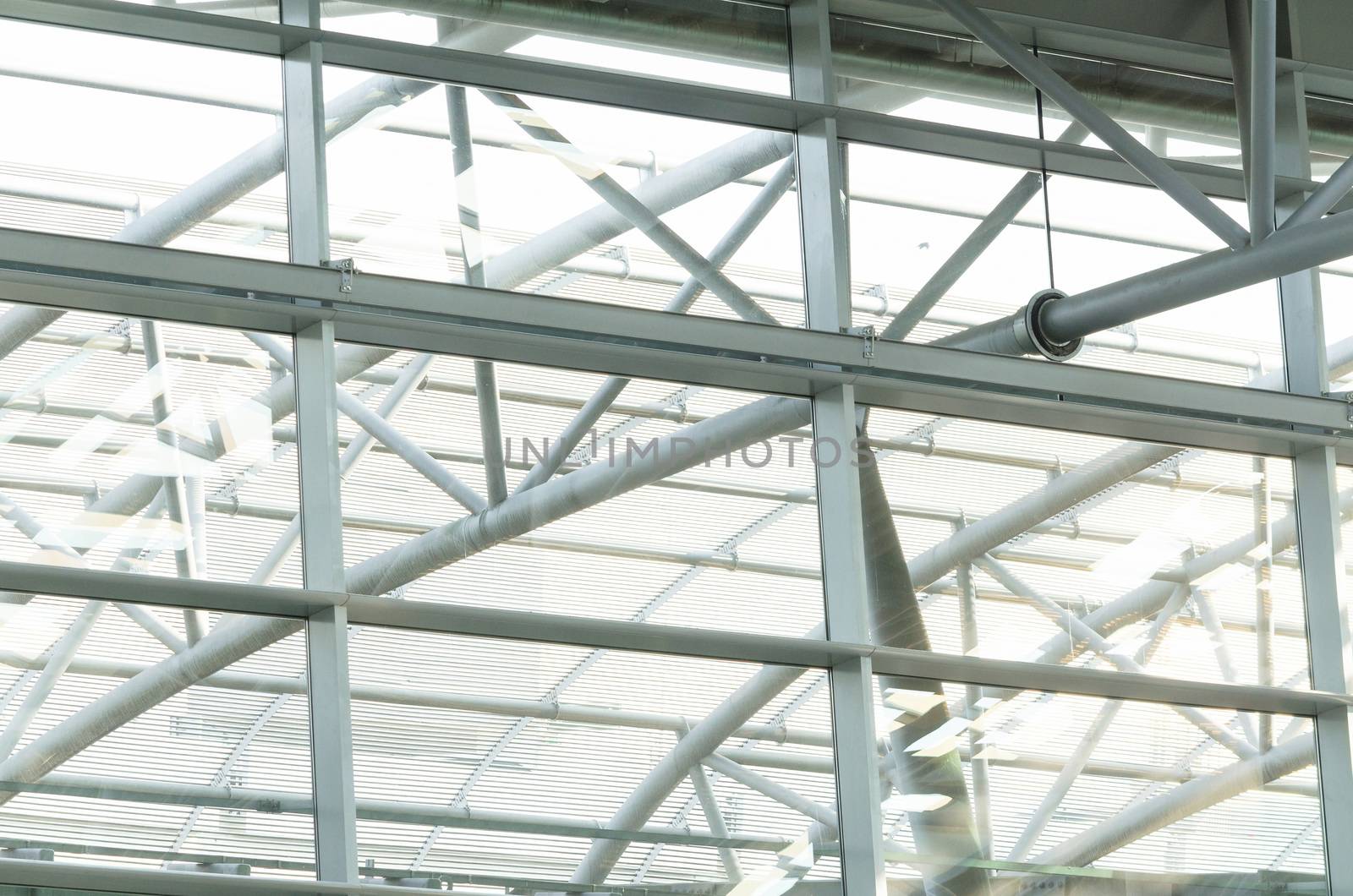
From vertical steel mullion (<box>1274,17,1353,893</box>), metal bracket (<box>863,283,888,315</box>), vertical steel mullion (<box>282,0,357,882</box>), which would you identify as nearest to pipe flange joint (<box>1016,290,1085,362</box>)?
metal bracket (<box>863,283,888,315</box>)

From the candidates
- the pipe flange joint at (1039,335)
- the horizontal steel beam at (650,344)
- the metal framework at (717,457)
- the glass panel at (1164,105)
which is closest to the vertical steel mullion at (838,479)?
the metal framework at (717,457)

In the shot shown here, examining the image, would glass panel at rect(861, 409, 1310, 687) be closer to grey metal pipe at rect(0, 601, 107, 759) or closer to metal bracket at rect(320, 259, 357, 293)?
metal bracket at rect(320, 259, 357, 293)

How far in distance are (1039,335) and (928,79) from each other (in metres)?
1.81

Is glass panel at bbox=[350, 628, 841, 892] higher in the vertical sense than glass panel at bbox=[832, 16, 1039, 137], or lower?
lower

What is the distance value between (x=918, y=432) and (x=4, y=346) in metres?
5.03

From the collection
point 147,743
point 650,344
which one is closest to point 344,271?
point 650,344

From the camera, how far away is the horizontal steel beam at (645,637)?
868cm

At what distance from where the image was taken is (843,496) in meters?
10.0

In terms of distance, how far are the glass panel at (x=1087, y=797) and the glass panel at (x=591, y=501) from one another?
1037mm

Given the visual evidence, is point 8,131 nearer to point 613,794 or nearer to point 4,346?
point 4,346

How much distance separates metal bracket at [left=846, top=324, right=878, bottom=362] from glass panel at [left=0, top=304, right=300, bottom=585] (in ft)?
10.3

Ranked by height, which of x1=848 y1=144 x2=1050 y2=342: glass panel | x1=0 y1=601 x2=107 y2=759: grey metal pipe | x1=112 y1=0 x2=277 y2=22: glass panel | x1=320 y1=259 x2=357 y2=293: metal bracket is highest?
x1=112 y1=0 x2=277 y2=22: glass panel

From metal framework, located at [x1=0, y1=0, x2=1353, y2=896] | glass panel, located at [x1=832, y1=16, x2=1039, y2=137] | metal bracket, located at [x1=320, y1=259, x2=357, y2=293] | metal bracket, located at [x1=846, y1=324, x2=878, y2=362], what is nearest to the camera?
metal framework, located at [x1=0, y1=0, x2=1353, y2=896]

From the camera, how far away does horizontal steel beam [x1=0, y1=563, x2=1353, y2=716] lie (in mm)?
8680
